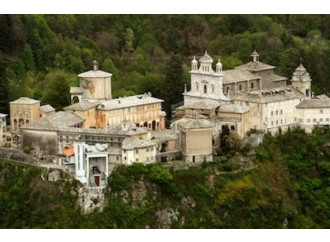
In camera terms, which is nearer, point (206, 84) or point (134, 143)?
point (134, 143)

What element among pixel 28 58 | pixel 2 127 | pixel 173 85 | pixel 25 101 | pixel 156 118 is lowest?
pixel 2 127

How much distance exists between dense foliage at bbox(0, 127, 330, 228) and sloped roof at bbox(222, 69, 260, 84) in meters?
8.16

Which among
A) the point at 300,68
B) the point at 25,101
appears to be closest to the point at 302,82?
the point at 300,68

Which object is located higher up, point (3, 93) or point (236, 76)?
point (236, 76)

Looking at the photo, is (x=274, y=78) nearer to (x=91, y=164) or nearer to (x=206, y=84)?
(x=206, y=84)

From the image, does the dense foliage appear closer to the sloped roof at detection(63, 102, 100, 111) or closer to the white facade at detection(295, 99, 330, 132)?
the sloped roof at detection(63, 102, 100, 111)

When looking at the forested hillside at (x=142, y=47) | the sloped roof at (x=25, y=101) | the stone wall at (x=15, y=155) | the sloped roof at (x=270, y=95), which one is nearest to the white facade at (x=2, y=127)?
the sloped roof at (x=25, y=101)

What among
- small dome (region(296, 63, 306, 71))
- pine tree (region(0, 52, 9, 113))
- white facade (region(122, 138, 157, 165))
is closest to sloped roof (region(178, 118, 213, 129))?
white facade (region(122, 138, 157, 165))

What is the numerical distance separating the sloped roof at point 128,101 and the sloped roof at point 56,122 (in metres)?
2.19

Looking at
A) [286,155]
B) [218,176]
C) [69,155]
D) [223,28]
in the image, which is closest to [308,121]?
[286,155]

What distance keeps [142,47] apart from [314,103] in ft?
100

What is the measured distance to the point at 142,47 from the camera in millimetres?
116812

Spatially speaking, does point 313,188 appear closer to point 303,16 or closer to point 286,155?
point 286,155

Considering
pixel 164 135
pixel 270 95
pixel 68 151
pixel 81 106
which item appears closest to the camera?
pixel 68 151
